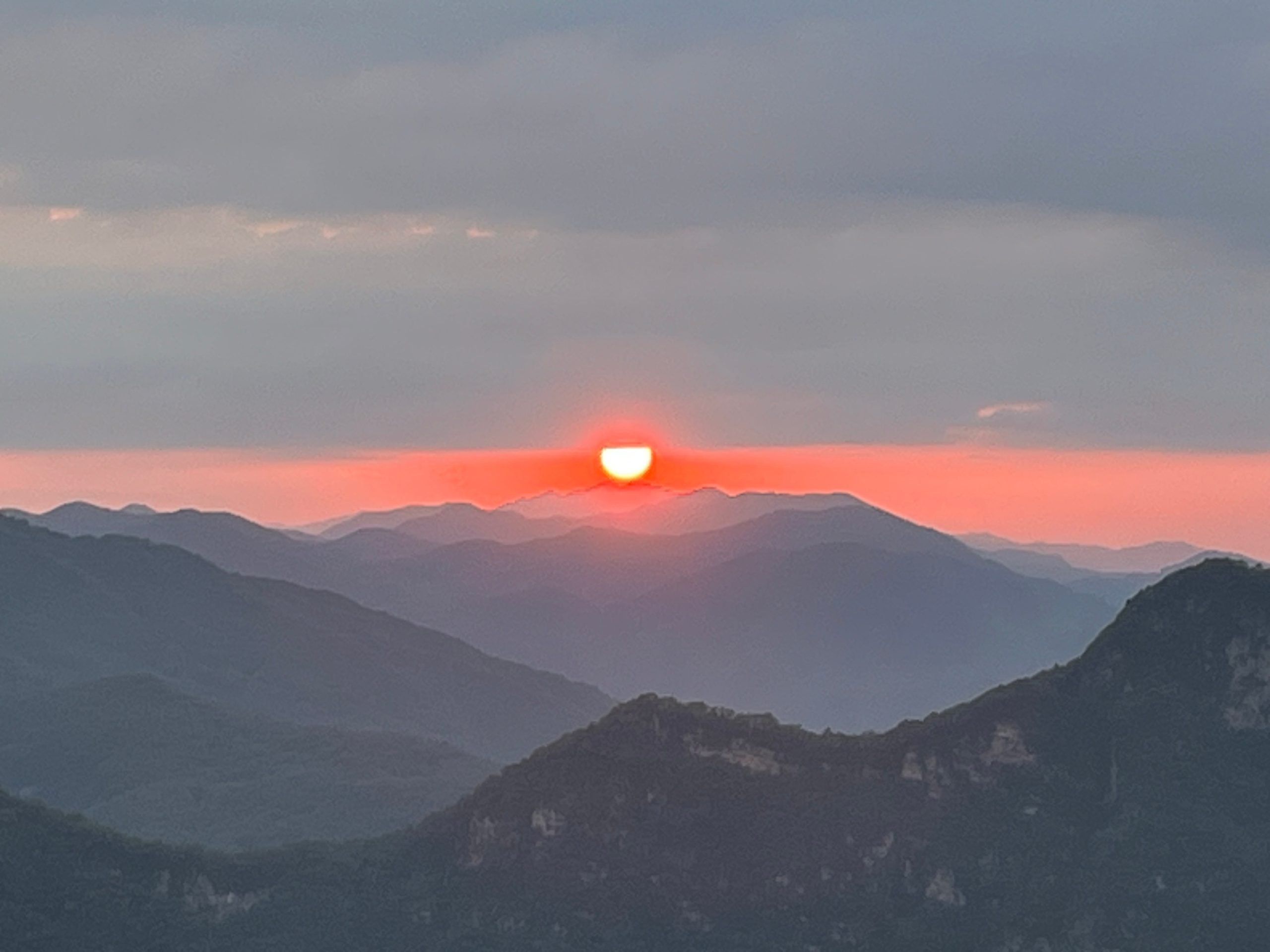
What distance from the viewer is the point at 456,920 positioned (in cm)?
15912

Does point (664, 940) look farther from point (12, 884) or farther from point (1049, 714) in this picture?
point (12, 884)

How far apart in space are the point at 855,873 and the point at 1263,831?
89.5 feet

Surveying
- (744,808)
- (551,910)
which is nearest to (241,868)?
(551,910)

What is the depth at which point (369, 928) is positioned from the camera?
16038 cm

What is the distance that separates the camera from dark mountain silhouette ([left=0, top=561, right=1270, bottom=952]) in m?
154

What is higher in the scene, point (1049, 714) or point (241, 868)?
point (1049, 714)

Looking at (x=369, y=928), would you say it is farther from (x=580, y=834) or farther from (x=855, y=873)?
(x=855, y=873)

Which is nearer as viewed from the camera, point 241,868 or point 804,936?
point 804,936

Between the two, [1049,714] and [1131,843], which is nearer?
[1131,843]

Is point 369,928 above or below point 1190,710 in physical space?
below

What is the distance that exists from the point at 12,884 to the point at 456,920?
30.8 m

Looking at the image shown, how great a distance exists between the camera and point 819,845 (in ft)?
526

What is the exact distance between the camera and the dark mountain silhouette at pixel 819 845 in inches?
6053

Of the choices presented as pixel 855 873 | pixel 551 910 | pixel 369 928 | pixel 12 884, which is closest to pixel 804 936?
pixel 855 873
